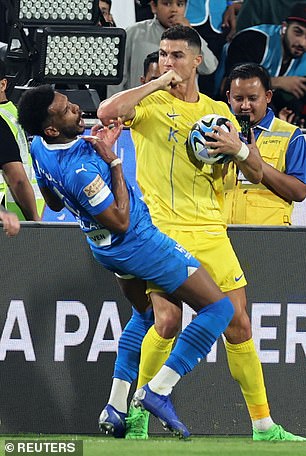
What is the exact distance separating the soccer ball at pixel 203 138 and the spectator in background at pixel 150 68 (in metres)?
2.36

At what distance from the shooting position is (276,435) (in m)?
7.31

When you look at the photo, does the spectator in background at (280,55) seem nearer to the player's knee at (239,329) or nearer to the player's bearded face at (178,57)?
the player's bearded face at (178,57)

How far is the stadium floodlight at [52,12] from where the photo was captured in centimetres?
938

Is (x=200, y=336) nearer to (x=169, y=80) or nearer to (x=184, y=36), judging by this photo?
(x=169, y=80)

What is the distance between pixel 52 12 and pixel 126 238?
3.11 metres

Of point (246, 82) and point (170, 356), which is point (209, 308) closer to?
point (170, 356)

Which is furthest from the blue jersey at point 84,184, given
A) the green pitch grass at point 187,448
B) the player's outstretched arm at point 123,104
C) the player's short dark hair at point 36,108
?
the green pitch grass at point 187,448

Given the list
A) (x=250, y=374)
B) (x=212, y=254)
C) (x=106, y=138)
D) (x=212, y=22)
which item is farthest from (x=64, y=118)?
(x=212, y=22)

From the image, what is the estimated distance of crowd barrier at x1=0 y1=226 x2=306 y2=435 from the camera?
7875 millimetres

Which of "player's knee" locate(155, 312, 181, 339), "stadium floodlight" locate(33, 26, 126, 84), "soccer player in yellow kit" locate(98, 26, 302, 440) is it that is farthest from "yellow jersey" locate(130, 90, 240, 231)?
"stadium floodlight" locate(33, 26, 126, 84)

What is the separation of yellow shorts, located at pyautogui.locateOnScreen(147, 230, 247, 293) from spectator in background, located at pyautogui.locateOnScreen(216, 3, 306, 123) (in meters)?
3.56

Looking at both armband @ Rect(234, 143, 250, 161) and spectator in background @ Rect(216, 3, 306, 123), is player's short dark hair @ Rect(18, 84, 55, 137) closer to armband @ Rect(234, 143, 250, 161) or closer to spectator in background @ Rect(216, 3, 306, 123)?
armband @ Rect(234, 143, 250, 161)

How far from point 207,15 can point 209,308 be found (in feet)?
15.1

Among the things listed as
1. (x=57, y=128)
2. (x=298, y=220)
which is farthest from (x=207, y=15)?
(x=57, y=128)
